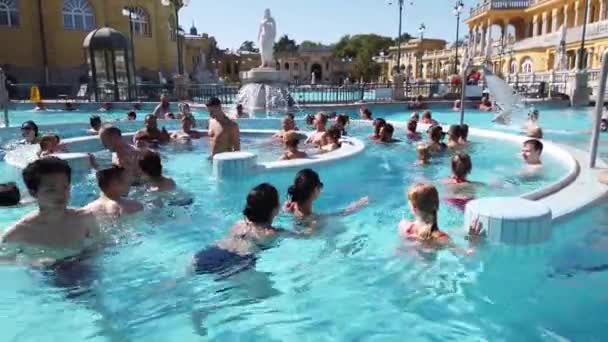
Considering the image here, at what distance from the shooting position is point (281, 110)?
18.7 m

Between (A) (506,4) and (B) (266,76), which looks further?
(A) (506,4)

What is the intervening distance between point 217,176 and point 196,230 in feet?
6.96

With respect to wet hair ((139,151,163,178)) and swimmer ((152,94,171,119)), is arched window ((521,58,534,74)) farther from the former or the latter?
wet hair ((139,151,163,178))

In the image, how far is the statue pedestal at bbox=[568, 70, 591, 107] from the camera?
23016 mm

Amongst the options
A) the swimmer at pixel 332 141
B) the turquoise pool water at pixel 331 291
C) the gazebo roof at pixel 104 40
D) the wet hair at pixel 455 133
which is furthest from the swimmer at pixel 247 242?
the gazebo roof at pixel 104 40

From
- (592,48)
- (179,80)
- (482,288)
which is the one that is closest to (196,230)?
(482,288)

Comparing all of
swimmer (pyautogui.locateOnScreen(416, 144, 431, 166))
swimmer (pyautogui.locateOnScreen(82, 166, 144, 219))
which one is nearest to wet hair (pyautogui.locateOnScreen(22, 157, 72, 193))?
swimmer (pyautogui.locateOnScreen(82, 166, 144, 219))

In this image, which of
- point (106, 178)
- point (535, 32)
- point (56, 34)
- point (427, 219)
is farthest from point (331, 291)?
point (535, 32)

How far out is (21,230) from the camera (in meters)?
3.64

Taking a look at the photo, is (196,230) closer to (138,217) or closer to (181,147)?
(138,217)

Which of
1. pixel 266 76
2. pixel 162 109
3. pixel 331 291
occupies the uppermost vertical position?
pixel 266 76

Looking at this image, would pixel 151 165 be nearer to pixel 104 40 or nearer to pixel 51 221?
pixel 51 221

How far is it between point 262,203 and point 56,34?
1253 inches

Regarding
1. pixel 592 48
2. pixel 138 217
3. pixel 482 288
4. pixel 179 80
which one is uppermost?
pixel 592 48
